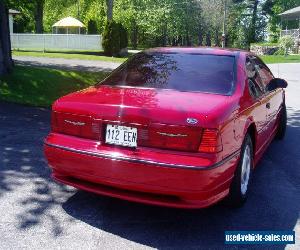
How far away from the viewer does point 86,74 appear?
45.5ft

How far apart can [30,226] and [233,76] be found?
2.48 meters

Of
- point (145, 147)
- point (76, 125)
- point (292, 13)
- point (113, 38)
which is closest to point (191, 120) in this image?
point (145, 147)

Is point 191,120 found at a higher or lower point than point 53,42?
lower

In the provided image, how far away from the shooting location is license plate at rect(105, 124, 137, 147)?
3775mm

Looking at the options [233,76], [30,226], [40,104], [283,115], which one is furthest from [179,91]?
[40,104]

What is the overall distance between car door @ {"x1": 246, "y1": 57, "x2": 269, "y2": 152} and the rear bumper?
42.5 inches

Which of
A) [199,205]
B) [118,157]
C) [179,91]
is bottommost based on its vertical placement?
[199,205]

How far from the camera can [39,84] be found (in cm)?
1155

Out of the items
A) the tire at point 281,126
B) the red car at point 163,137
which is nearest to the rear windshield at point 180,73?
the red car at point 163,137

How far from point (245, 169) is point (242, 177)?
0.55 feet

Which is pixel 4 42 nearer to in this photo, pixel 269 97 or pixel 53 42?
pixel 269 97

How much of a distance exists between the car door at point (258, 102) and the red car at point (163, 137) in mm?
125

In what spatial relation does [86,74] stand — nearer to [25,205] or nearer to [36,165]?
[36,165]

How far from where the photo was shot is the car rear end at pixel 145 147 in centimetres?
360
